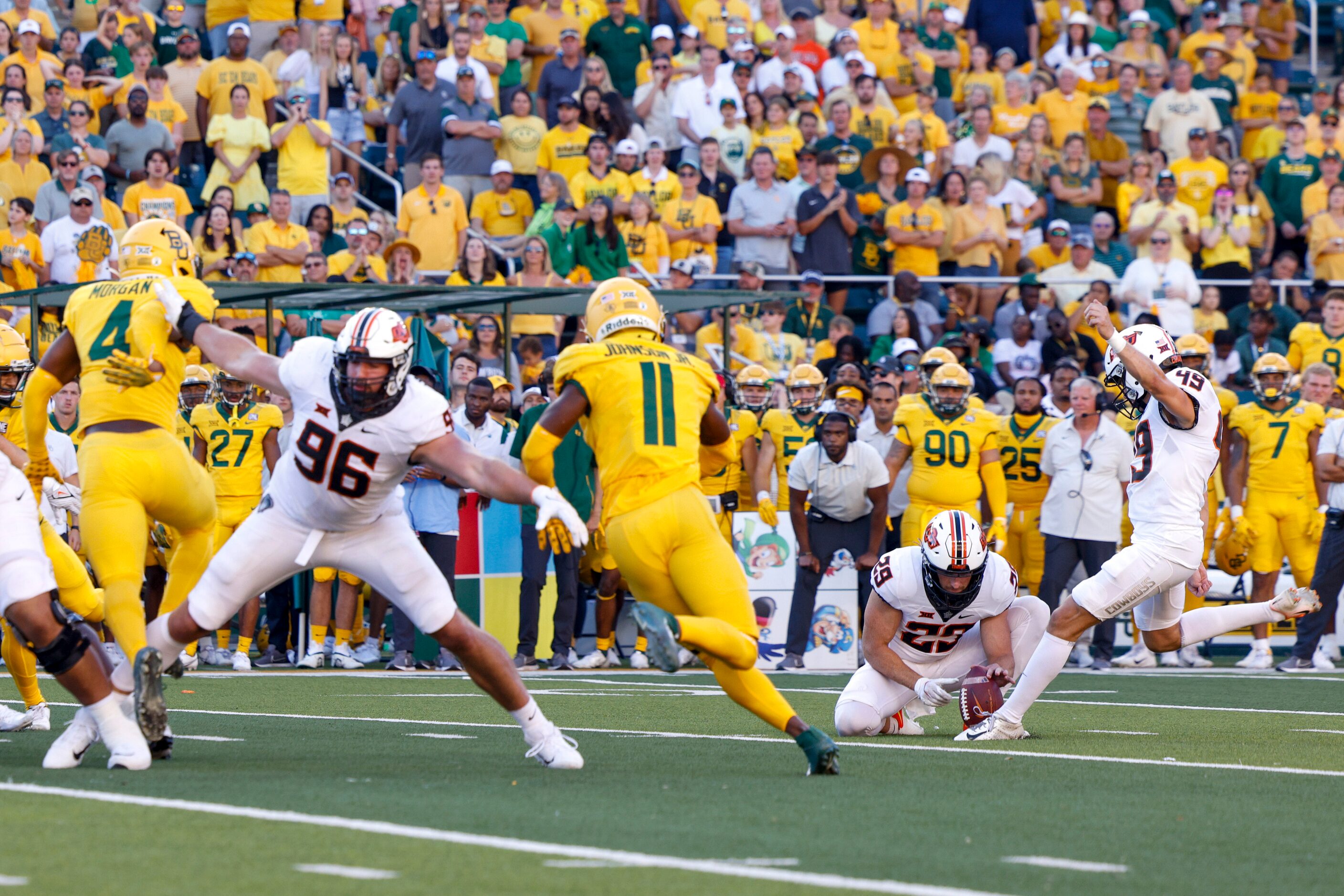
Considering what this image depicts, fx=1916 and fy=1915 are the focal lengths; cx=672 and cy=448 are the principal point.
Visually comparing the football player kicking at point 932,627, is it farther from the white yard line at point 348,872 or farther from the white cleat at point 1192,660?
the white cleat at point 1192,660

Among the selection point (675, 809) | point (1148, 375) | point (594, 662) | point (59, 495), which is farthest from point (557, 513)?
point (594, 662)

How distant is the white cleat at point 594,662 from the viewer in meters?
13.7

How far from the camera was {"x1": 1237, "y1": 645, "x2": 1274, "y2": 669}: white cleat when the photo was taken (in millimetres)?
13656

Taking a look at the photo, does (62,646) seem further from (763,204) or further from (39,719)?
(763,204)

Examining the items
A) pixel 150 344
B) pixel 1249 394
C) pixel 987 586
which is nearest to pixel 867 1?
pixel 1249 394

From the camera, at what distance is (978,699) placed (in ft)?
27.7

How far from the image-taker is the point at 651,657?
6.40 metres

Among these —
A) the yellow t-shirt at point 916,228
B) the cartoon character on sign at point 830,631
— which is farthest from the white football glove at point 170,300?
the yellow t-shirt at point 916,228

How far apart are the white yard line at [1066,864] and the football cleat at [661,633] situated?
1544 millimetres

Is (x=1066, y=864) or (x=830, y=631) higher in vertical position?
(x=1066, y=864)

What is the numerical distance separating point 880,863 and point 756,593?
9.13 metres

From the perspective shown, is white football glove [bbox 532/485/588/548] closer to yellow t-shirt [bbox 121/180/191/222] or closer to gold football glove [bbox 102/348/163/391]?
gold football glove [bbox 102/348/163/391]

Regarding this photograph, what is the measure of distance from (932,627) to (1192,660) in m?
5.98

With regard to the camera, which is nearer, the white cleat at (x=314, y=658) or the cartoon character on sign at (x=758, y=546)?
the white cleat at (x=314, y=658)
